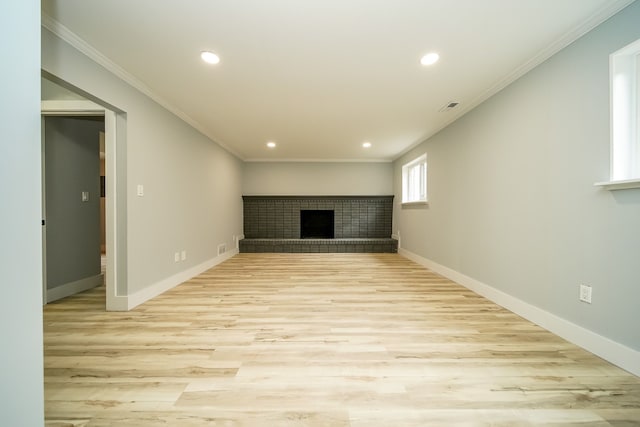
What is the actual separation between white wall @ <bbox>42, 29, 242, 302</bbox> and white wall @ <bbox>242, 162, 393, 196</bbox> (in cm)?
200

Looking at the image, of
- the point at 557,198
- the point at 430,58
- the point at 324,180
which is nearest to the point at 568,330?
the point at 557,198

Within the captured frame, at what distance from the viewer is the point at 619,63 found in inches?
64.3

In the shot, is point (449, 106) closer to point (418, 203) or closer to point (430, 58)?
point (430, 58)

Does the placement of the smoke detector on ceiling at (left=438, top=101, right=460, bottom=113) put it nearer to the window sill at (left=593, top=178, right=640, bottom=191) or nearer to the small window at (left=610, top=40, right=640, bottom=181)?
the small window at (left=610, top=40, right=640, bottom=181)

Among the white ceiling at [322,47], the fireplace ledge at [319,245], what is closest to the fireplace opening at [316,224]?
the fireplace ledge at [319,245]

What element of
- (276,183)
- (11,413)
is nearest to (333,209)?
(276,183)

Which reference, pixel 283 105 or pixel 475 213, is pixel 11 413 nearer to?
pixel 283 105

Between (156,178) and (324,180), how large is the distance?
412cm

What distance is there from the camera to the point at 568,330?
75.0 inches

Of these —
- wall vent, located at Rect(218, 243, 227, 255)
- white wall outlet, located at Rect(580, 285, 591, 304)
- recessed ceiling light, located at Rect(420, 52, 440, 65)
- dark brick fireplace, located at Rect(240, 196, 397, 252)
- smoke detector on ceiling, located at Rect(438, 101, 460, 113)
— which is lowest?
wall vent, located at Rect(218, 243, 227, 255)

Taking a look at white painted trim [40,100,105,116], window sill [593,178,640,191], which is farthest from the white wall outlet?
white painted trim [40,100,105,116]

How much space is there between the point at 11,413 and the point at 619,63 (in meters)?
3.47

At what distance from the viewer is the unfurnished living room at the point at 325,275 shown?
1.22 metres

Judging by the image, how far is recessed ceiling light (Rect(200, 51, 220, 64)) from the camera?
6.90 feet
